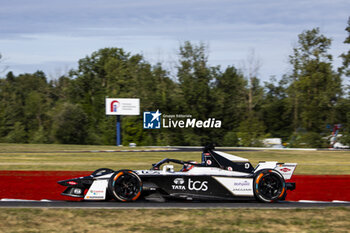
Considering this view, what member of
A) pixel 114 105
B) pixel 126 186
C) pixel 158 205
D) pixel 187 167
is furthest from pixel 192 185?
pixel 114 105

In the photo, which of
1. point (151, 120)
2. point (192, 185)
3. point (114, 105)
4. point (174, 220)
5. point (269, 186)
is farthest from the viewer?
point (151, 120)

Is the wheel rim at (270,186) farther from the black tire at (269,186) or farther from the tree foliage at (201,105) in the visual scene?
the tree foliage at (201,105)

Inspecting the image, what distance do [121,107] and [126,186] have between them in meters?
40.4

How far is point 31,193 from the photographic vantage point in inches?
443

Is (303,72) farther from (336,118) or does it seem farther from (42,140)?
(42,140)

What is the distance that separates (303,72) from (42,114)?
44.5 meters

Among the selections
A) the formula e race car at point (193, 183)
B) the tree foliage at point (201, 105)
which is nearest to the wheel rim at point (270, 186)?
the formula e race car at point (193, 183)

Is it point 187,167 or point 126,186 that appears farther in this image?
point 187,167

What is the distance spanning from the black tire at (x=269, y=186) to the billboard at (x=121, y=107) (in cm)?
4021

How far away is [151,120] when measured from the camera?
54.6m

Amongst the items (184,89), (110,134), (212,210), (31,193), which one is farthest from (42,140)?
(212,210)

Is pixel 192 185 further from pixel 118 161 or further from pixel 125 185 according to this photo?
pixel 118 161

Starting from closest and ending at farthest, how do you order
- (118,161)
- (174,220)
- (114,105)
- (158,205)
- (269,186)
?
(174,220) < (158,205) < (269,186) < (118,161) < (114,105)

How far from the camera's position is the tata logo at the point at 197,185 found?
366 inches
